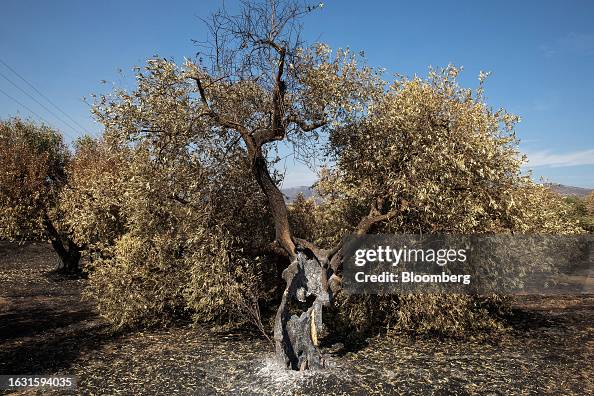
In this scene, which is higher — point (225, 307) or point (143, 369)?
point (225, 307)

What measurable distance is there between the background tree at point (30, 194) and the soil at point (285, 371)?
382 inches

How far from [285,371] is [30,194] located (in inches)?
992

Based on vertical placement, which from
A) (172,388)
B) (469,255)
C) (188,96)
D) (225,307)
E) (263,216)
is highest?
(188,96)

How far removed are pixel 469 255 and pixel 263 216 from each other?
30.5 ft

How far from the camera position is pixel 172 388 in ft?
43.0

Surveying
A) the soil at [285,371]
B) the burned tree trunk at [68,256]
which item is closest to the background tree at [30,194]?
the burned tree trunk at [68,256]

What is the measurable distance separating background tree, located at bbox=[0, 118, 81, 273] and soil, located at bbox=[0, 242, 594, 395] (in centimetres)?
970

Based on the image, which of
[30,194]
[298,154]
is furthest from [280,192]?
[30,194]

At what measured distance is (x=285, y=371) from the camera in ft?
46.2

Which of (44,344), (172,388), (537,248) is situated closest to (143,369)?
(172,388)

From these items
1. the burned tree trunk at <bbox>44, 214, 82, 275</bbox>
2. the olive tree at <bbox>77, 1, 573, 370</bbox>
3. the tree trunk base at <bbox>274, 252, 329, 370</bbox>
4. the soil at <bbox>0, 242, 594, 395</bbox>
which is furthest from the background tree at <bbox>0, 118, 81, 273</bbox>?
the tree trunk base at <bbox>274, 252, 329, 370</bbox>

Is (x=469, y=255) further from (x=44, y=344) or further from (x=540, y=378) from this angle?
(x=44, y=344)

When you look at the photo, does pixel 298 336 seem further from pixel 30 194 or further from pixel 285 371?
Result: pixel 30 194

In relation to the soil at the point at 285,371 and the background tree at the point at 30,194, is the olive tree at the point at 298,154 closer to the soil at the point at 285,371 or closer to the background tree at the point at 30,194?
the soil at the point at 285,371
